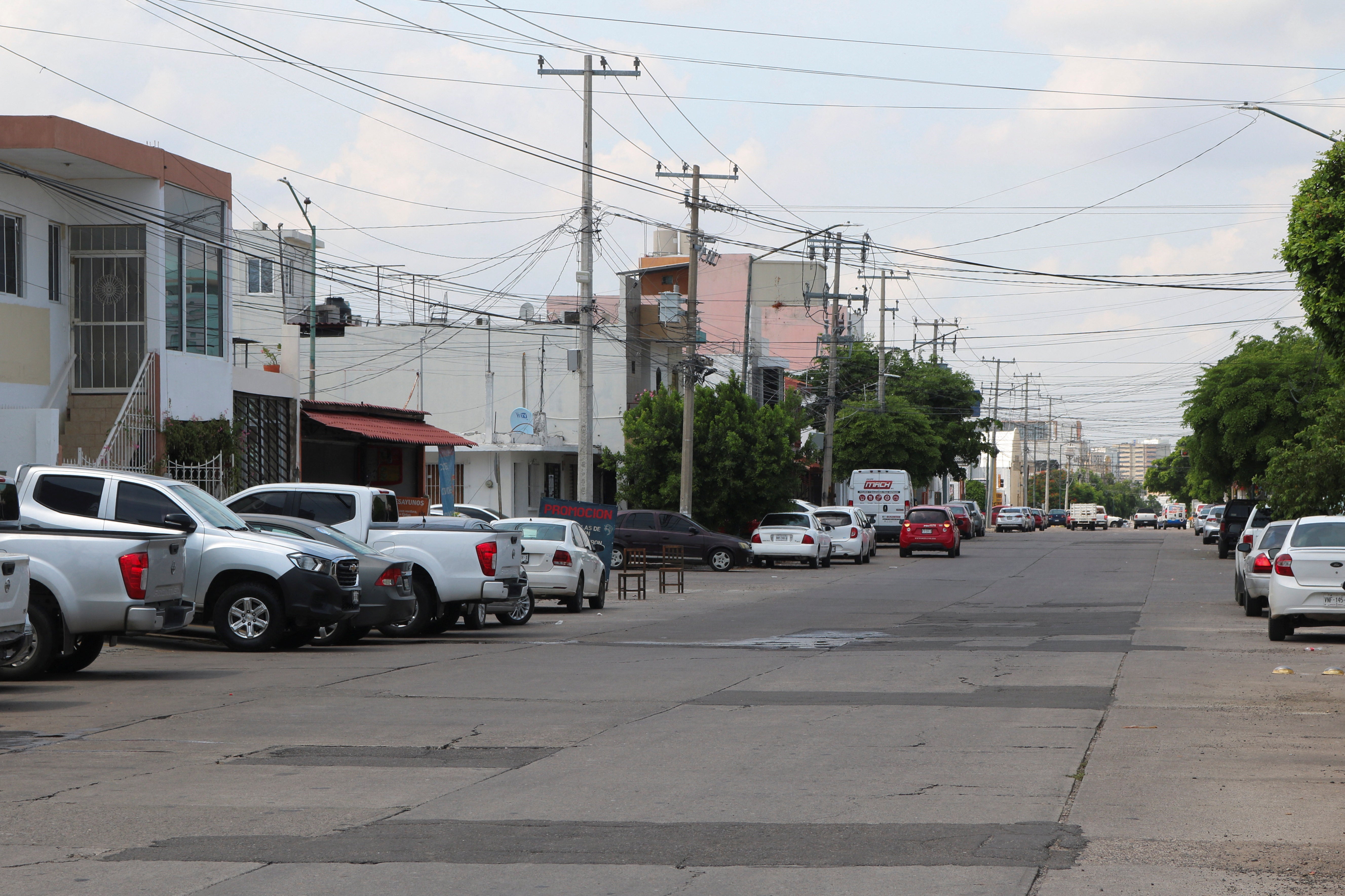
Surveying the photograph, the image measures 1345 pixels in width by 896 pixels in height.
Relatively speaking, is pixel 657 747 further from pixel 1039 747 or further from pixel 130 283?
pixel 130 283

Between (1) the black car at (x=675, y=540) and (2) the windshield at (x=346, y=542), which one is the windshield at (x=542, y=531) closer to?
(2) the windshield at (x=346, y=542)

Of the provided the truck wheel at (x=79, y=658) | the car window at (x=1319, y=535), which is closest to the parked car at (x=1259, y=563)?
the car window at (x=1319, y=535)

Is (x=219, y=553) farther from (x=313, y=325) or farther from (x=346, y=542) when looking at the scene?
(x=313, y=325)

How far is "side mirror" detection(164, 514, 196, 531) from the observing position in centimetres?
1584

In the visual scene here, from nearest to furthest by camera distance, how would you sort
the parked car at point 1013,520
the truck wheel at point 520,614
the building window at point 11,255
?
the truck wheel at point 520,614 < the building window at point 11,255 < the parked car at point 1013,520

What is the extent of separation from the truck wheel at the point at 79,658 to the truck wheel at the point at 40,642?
56 centimetres

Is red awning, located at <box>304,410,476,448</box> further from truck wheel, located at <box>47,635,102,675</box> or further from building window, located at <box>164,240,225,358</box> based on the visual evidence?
truck wheel, located at <box>47,635,102,675</box>

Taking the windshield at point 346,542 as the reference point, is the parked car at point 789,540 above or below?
below

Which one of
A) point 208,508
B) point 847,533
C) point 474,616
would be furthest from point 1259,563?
point 847,533

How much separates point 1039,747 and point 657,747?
8.83 feet

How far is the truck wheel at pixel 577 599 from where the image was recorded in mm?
24547

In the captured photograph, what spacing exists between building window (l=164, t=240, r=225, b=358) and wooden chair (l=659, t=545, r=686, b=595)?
394 inches

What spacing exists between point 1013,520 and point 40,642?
82133mm

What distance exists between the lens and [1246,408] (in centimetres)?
4366
